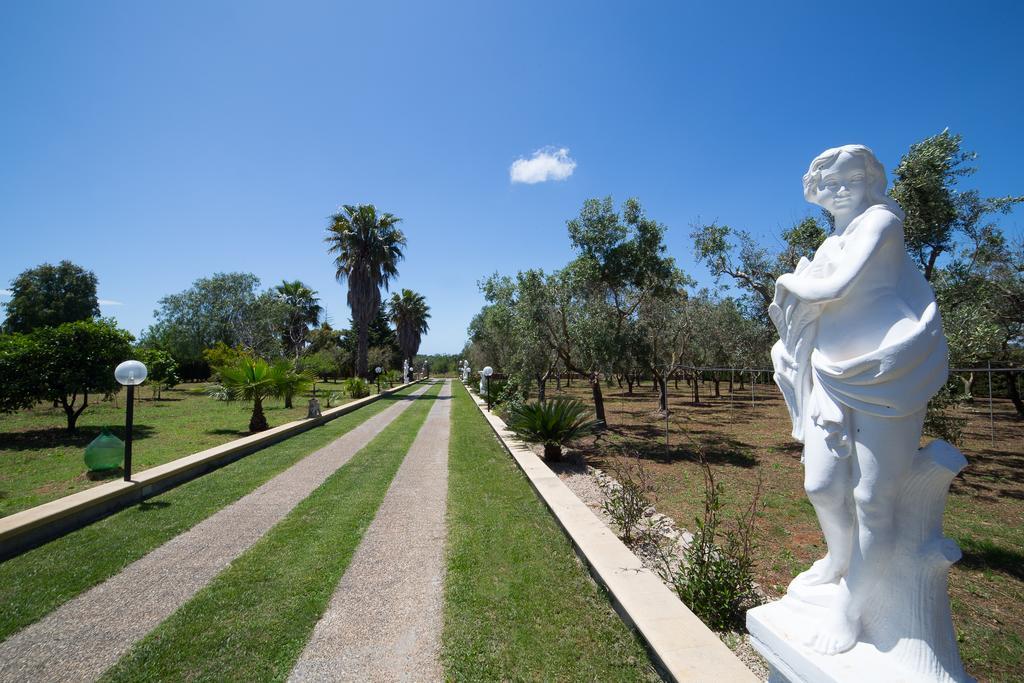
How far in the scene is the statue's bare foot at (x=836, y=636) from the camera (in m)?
1.95

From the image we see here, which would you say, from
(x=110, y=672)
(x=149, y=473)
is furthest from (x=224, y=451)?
(x=110, y=672)

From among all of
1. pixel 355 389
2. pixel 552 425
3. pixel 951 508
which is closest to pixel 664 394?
pixel 552 425

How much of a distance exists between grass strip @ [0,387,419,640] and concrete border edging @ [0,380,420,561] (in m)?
0.15

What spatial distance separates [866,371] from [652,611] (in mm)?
2136

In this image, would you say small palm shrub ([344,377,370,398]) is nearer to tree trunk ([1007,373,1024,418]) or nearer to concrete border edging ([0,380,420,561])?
concrete border edging ([0,380,420,561])

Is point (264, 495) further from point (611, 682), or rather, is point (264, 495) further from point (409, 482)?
point (611, 682)

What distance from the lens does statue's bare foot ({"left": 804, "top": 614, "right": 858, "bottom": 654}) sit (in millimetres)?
1952

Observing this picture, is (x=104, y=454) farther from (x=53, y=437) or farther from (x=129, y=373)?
(x=53, y=437)

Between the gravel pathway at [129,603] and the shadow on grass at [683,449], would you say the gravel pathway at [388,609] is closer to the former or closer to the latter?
the gravel pathway at [129,603]

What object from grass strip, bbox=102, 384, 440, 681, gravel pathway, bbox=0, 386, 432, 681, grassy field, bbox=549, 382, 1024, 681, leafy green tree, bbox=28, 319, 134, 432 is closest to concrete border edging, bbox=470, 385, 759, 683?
grassy field, bbox=549, 382, 1024, 681

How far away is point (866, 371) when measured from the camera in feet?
6.52

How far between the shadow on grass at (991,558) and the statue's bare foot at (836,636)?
4.14 metres

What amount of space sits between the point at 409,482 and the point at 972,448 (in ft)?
45.4

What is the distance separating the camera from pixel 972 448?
11.4 metres
